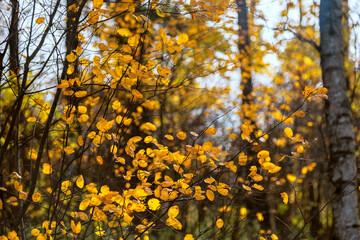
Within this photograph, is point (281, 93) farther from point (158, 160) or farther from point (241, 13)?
point (158, 160)

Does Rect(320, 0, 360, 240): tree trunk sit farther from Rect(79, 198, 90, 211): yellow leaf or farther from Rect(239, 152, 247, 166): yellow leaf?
Rect(79, 198, 90, 211): yellow leaf

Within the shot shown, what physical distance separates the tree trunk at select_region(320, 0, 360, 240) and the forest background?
0.5 inches

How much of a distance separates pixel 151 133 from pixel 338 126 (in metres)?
2.24

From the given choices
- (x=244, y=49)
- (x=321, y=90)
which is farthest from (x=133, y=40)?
(x=244, y=49)

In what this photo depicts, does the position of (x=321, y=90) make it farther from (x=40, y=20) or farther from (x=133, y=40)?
(x=40, y=20)

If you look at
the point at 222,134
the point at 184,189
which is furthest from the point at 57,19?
the point at 222,134

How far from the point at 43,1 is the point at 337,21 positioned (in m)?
3.64

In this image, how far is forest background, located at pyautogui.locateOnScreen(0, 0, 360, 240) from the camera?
7.22 feet

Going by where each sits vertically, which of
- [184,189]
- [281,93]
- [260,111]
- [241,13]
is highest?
[241,13]

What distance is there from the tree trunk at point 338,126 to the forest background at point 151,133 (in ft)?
0.04

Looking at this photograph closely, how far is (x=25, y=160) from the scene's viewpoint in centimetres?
403

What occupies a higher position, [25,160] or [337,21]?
[337,21]

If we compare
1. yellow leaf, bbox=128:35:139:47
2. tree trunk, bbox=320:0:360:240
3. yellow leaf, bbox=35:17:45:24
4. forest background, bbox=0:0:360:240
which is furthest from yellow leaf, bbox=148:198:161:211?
tree trunk, bbox=320:0:360:240

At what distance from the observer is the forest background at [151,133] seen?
2.20 meters
